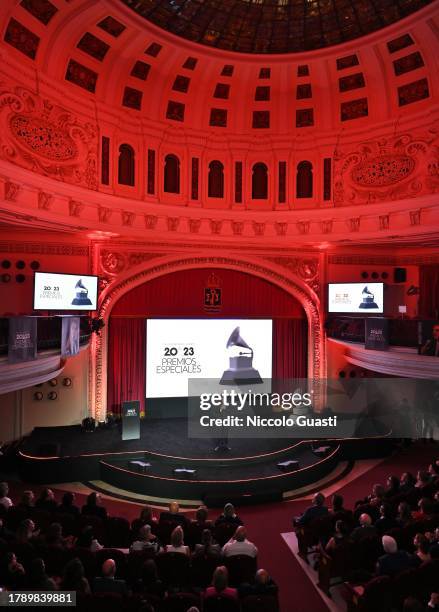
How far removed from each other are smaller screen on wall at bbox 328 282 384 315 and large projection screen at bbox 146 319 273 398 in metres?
3.83

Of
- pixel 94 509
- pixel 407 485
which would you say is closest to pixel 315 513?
pixel 407 485

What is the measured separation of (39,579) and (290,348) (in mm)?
12526

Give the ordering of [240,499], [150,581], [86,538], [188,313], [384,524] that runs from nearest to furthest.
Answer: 1. [150,581]
2. [86,538]
3. [384,524]
4. [240,499]
5. [188,313]

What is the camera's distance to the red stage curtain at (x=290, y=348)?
52.2 ft

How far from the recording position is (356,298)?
48.3ft

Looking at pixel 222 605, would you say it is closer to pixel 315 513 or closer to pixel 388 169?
pixel 315 513

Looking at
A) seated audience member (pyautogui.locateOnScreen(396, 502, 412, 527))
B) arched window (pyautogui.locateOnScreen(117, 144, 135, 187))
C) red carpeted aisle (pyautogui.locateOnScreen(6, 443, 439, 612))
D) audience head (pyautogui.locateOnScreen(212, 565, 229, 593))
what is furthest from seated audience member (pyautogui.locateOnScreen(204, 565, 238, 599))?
arched window (pyautogui.locateOnScreen(117, 144, 135, 187))

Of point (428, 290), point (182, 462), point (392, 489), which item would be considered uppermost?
point (428, 290)

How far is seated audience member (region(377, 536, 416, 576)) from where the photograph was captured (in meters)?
5.23

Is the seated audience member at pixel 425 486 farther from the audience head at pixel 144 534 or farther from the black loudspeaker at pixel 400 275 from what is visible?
the black loudspeaker at pixel 400 275

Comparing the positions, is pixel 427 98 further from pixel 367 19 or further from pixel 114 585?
pixel 114 585

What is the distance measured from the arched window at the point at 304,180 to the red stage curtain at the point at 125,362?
292 inches

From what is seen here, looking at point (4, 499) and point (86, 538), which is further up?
point (4, 499)

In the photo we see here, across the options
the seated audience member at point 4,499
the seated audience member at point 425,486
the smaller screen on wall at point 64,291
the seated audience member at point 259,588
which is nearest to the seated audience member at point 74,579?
the seated audience member at point 259,588
